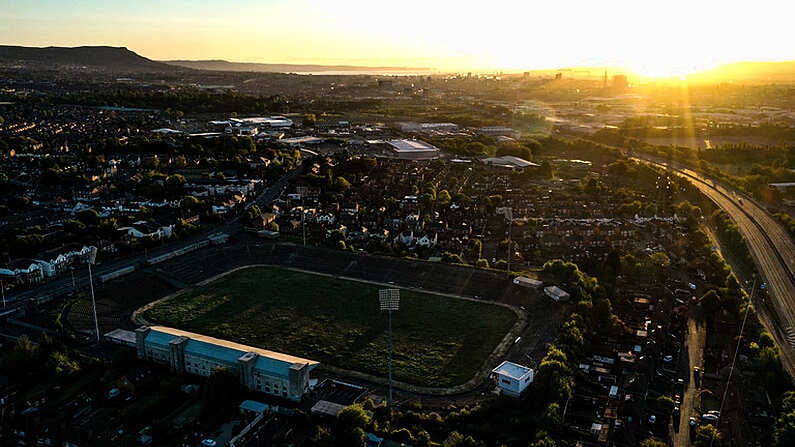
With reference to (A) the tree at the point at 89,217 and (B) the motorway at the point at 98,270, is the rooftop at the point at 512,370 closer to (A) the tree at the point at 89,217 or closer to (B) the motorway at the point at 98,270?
(B) the motorway at the point at 98,270

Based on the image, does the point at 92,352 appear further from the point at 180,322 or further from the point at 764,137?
the point at 764,137

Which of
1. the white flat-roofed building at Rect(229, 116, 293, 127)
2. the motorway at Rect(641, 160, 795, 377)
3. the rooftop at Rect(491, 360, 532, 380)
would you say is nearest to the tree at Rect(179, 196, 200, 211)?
the rooftop at Rect(491, 360, 532, 380)

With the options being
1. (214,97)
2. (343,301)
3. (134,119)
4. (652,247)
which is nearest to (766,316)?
(652,247)

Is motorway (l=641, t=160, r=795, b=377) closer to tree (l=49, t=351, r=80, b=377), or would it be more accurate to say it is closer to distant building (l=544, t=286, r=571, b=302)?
distant building (l=544, t=286, r=571, b=302)

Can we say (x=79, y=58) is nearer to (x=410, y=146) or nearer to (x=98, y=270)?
(x=410, y=146)

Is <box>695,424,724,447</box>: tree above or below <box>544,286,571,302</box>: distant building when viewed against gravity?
below

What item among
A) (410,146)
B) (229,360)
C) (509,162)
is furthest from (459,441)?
(410,146)

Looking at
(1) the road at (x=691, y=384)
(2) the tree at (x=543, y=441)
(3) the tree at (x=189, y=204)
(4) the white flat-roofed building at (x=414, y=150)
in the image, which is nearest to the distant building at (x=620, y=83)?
(4) the white flat-roofed building at (x=414, y=150)
